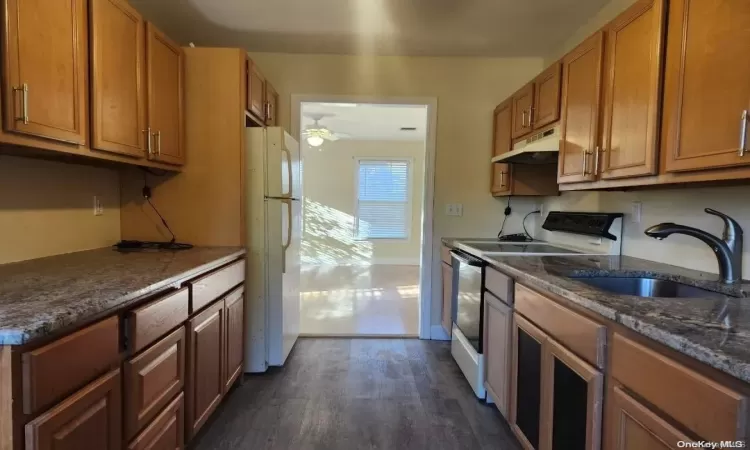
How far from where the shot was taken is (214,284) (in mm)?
1868

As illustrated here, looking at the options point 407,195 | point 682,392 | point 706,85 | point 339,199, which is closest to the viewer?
point 682,392

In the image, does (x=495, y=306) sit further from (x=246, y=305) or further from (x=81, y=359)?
(x=81, y=359)

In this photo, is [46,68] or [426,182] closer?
[46,68]

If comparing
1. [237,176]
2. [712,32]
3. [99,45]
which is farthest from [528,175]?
[99,45]

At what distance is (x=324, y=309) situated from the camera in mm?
4133

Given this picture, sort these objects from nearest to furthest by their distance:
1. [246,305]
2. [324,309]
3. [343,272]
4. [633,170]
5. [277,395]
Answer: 1. [633,170]
2. [277,395]
3. [246,305]
4. [324,309]
5. [343,272]

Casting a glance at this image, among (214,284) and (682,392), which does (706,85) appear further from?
(214,284)

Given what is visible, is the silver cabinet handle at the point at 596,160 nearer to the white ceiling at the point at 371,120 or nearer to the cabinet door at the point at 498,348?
the cabinet door at the point at 498,348

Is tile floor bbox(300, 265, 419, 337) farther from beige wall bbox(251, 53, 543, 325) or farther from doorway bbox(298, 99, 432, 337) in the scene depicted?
beige wall bbox(251, 53, 543, 325)

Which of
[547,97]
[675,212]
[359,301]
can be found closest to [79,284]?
[675,212]

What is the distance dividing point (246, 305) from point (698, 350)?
230 cm

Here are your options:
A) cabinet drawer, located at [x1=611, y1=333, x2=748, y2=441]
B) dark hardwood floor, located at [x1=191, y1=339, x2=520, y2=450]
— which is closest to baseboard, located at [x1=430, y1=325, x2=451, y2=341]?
dark hardwood floor, located at [x1=191, y1=339, x2=520, y2=450]

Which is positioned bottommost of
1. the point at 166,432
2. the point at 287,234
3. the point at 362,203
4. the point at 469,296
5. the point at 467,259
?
the point at 166,432

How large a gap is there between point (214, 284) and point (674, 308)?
6.03 ft
